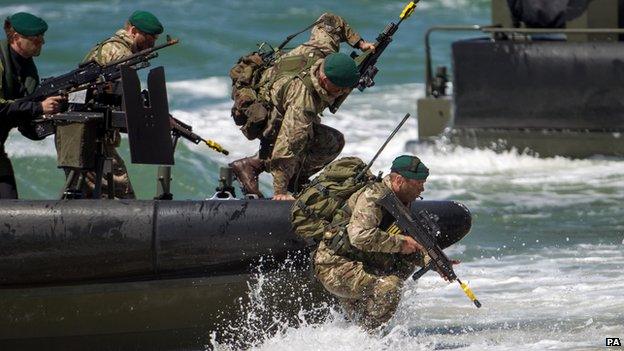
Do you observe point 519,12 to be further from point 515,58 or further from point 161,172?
point 161,172

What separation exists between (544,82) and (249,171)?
6.14 meters

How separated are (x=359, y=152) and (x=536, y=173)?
115 inches

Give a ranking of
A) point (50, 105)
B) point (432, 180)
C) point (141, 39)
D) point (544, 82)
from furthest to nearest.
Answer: point (432, 180)
point (544, 82)
point (141, 39)
point (50, 105)

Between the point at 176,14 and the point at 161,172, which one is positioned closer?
the point at 161,172

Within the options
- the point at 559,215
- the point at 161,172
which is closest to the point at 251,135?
the point at 161,172

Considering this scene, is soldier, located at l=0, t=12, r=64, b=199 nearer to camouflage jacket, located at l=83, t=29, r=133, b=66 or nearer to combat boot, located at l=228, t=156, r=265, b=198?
camouflage jacket, located at l=83, t=29, r=133, b=66

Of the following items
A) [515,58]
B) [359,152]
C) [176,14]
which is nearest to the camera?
[515,58]

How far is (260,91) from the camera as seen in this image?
10242 millimetres

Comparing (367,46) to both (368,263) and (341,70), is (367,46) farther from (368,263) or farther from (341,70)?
(368,263)

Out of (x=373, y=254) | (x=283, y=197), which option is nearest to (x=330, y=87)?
(x=283, y=197)

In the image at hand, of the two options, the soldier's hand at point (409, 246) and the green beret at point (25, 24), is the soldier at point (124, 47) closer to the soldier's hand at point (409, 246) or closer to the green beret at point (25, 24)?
the green beret at point (25, 24)

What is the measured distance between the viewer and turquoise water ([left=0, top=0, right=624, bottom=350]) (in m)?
9.80

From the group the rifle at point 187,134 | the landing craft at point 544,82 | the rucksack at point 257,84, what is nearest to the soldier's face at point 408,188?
the rucksack at point 257,84

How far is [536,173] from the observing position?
16219 mm
